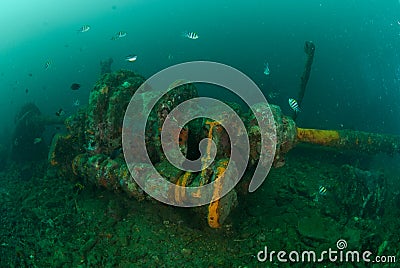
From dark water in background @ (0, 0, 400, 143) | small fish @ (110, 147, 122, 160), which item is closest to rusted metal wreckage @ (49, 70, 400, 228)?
small fish @ (110, 147, 122, 160)

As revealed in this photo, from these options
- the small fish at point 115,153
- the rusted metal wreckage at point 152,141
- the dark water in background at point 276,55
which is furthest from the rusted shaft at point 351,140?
the dark water in background at point 276,55

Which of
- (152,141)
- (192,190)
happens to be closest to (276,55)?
(152,141)

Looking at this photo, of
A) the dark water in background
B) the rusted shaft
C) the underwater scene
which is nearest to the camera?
the underwater scene

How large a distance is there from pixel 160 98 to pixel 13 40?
10397 centimetres

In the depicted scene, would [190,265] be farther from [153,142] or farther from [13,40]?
[13,40]

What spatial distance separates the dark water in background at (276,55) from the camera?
2169 centimetres

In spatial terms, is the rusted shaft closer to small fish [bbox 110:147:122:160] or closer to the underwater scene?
the underwater scene

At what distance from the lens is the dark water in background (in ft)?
71.2

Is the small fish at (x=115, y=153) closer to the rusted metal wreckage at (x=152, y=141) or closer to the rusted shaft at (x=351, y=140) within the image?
the rusted metal wreckage at (x=152, y=141)

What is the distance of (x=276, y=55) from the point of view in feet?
95.8

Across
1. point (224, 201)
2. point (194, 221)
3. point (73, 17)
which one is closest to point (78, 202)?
point (194, 221)

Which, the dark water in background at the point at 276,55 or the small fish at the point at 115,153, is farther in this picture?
the dark water in background at the point at 276,55

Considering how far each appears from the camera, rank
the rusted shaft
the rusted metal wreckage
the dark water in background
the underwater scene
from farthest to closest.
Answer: the dark water in background → the rusted shaft → the rusted metal wreckage → the underwater scene

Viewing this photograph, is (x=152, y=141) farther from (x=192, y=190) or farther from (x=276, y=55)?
(x=276, y=55)
